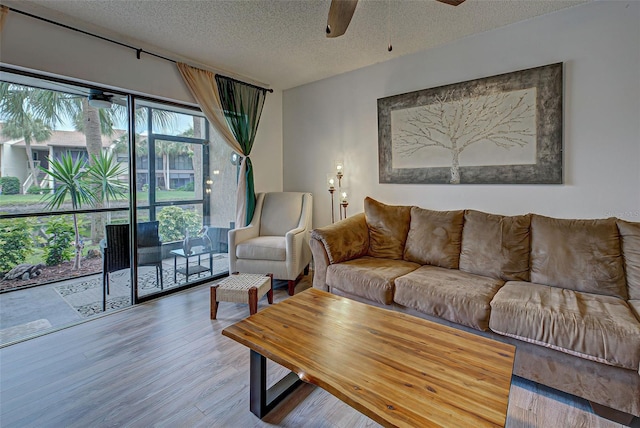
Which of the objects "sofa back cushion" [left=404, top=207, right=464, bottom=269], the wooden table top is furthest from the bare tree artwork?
the wooden table top

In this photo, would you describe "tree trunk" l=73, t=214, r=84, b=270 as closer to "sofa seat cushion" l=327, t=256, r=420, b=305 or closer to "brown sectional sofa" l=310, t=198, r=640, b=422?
"brown sectional sofa" l=310, t=198, r=640, b=422

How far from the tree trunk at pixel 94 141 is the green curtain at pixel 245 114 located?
4.08 ft

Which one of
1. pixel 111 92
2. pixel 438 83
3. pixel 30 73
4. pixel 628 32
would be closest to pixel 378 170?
pixel 438 83

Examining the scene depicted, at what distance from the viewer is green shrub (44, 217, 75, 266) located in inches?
103

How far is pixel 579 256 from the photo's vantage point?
84.2 inches

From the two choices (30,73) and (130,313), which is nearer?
(30,73)

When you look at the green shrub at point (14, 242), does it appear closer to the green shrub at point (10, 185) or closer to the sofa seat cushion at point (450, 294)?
the green shrub at point (10, 185)

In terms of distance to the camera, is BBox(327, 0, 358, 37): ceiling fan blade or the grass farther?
the grass

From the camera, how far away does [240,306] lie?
3012 mm

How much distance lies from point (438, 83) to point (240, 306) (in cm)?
290

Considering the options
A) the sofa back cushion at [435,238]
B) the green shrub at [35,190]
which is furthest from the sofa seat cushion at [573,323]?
the green shrub at [35,190]

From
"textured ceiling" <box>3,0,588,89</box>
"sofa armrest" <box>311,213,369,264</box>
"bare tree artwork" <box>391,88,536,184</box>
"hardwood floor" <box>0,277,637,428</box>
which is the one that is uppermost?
"textured ceiling" <box>3,0,588,89</box>

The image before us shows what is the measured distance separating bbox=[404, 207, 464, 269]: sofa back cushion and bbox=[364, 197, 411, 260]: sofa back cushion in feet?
0.27

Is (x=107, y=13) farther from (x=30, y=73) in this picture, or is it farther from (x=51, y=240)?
(x=51, y=240)
